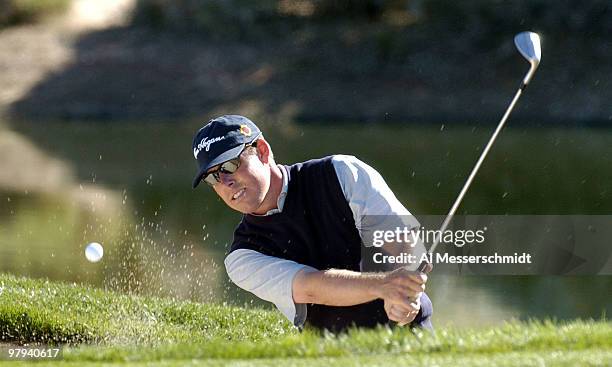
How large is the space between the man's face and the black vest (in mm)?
122

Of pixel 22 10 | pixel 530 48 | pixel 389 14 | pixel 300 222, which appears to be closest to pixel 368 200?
pixel 300 222

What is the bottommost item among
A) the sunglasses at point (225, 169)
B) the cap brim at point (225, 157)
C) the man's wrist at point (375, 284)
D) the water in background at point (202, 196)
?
the water in background at point (202, 196)

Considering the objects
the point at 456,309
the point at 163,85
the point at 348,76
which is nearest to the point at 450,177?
the point at 456,309

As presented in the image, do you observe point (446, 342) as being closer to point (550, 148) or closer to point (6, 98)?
point (550, 148)

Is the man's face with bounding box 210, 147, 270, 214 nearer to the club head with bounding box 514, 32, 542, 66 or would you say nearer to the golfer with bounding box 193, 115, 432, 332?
the golfer with bounding box 193, 115, 432, 332

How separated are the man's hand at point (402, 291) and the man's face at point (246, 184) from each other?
0.61 m

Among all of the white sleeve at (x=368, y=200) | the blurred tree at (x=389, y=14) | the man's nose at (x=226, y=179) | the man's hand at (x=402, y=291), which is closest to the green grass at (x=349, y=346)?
the man's hand at (x=402, y=291)

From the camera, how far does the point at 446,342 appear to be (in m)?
4.13

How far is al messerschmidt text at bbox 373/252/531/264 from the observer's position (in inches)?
169

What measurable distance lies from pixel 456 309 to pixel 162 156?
405 inches

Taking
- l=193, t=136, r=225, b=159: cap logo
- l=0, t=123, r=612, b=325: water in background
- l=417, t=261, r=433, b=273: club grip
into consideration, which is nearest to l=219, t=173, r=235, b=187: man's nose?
l=193, t=136, r=225, b=159: cap logo

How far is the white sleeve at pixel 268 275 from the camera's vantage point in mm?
4273

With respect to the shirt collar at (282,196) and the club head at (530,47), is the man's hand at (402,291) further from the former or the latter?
the club head at (530,47)

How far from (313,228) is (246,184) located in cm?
32
